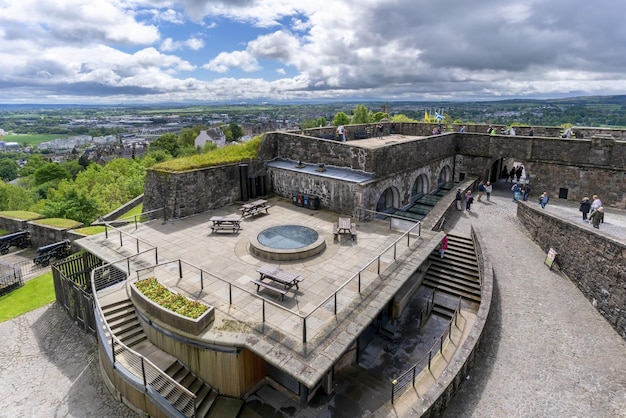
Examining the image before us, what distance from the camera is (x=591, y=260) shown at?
12.2 meters

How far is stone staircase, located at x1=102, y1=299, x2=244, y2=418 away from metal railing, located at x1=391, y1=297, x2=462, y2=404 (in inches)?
155

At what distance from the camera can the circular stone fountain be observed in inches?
503

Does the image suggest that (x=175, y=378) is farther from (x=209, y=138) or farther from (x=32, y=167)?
(x=32, y=167)

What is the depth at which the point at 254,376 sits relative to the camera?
367 inches

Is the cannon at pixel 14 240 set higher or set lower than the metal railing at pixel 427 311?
lower

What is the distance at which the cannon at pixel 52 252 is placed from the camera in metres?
20.2

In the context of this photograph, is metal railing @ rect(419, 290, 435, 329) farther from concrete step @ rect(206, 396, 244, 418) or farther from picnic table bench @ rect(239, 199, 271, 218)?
picnic table bench @ rect(239, 199, 271, 218)

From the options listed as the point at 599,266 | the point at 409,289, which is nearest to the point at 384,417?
the point at 409,289

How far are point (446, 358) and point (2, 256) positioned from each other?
2688 cm

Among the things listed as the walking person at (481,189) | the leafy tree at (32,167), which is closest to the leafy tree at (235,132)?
the leafy tree at (32,167)

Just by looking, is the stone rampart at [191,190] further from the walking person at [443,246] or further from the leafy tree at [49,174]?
the leafy tree at [49,174]

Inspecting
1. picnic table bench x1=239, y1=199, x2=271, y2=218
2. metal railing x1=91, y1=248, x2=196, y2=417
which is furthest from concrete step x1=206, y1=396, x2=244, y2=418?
picnic table bench x1=239, y1=199, x2=271, y2=218

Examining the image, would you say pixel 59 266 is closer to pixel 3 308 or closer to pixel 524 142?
pixel 3 308

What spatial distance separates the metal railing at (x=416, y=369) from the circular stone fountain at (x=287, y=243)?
5134mm
